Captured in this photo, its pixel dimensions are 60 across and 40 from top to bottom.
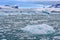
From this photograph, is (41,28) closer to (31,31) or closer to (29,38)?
(31,31)

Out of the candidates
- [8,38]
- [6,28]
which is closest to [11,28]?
[6,28]

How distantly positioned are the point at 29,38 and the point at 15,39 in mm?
555

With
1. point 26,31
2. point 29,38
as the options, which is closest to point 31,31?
point 26,31

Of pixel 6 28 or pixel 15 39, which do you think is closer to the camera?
pixel 15 39

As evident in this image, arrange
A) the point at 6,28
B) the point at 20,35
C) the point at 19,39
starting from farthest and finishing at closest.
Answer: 1. the point at 6,28
2. the point at 20,35
3. the point at 19,39

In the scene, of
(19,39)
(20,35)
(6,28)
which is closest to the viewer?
(19,39)

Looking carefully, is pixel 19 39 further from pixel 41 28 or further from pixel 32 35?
pixel 41 28

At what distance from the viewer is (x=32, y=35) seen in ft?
30.6

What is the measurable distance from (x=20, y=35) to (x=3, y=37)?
2.30 feet

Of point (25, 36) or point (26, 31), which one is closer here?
point (25, 36)

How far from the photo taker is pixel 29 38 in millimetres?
8914

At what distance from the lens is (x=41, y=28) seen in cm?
984

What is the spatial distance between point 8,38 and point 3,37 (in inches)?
9.7

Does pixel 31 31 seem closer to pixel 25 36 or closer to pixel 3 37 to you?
pixel 25 36
